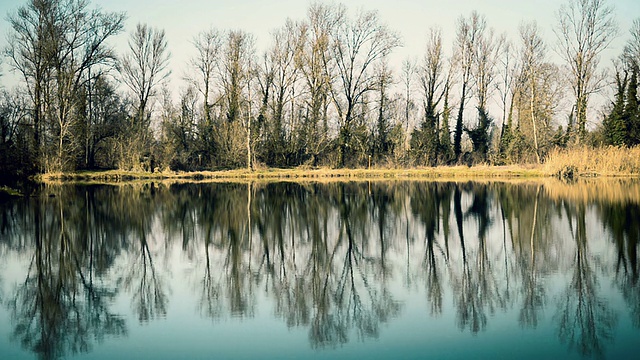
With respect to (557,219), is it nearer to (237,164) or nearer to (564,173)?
(564,173)

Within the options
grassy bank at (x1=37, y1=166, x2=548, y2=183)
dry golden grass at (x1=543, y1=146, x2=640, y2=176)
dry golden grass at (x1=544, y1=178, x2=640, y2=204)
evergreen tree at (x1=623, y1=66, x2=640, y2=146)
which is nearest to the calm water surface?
dry golden grass at (x1=544, y1=178, x2=640, y2=204)

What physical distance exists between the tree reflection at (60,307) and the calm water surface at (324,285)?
0.03m

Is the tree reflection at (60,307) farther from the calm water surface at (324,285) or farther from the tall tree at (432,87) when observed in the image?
the tall tree at (432,87)

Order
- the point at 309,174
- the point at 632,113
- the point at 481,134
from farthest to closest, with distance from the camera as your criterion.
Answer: the point at 481,134 → the point at 632,113 → the point at 309,174

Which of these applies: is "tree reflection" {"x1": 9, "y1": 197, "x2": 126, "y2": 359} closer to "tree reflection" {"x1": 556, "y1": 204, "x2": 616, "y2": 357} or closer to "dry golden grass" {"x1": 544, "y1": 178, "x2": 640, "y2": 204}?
"tree reflection" {"x1": 556, "y1": 204, "x2": 616, "y2": 357}

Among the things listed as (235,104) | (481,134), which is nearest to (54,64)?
(235,104)

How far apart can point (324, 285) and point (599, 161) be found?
82.8 ft

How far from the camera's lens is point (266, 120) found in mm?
41438

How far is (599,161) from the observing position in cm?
2872

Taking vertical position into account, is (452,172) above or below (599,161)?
below

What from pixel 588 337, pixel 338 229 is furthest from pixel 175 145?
pixel 588 337

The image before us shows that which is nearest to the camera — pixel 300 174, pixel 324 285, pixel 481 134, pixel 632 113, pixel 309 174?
pixel 324 285

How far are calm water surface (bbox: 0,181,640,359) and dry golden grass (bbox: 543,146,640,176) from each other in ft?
49.1

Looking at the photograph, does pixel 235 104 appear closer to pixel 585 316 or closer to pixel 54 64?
pixel 54 64
